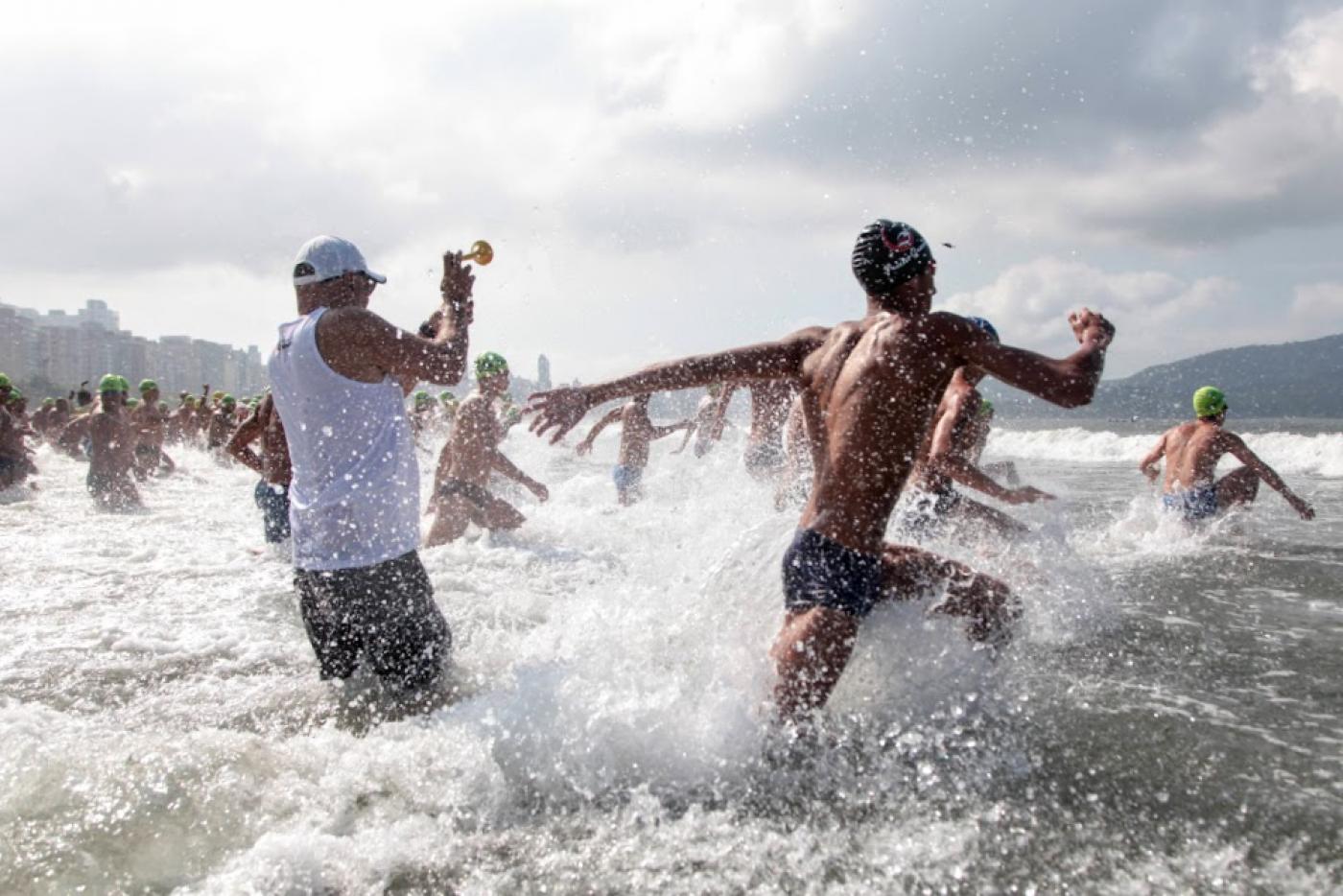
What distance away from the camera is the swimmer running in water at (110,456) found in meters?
10.8

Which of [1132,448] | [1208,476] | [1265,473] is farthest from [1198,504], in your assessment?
[1132,448]

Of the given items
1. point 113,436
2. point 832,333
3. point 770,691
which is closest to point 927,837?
point 770,691

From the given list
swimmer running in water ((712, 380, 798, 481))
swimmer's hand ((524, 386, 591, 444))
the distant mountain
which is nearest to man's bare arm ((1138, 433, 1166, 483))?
swimmer running in water ((712, 380, 798, 481))

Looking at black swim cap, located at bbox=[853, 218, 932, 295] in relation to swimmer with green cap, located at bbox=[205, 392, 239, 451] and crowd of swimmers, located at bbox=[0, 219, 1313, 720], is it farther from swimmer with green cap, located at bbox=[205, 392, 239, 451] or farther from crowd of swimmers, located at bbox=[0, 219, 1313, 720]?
swimmer with green cap, located at bbox=[205, 392, 239, 451]

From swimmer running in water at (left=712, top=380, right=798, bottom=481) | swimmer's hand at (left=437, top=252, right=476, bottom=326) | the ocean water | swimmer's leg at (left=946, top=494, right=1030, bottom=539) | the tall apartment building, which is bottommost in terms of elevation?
the ocean water

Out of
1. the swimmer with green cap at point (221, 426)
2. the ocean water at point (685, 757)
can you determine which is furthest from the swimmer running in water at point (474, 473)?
the swimmer with green cap at point (221, 426)

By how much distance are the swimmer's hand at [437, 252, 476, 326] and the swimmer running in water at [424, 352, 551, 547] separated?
458 centimetres

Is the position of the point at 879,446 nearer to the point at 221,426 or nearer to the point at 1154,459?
the point at 1154,459

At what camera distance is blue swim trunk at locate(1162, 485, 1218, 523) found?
7.86 metres

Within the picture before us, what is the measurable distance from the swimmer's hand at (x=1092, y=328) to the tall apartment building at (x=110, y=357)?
10707 cm

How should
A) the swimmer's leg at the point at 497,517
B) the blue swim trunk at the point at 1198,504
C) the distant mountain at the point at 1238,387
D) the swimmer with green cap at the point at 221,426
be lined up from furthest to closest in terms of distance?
the distant mountain at the point at 1238,387
the swimmer with green cap at the point at 221,426
the blue swim trunk at the point at 1198,504
the swimmer's leg at the point at 497,517

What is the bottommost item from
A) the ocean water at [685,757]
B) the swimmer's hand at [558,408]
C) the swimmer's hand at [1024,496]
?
the ocean water at [685,757]

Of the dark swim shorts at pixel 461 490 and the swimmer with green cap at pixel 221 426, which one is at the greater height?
the swimmer with green cap at pixel 221 426

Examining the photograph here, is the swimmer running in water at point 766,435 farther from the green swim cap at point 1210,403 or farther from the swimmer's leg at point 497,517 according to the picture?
the green swim cap at point 1210,403
